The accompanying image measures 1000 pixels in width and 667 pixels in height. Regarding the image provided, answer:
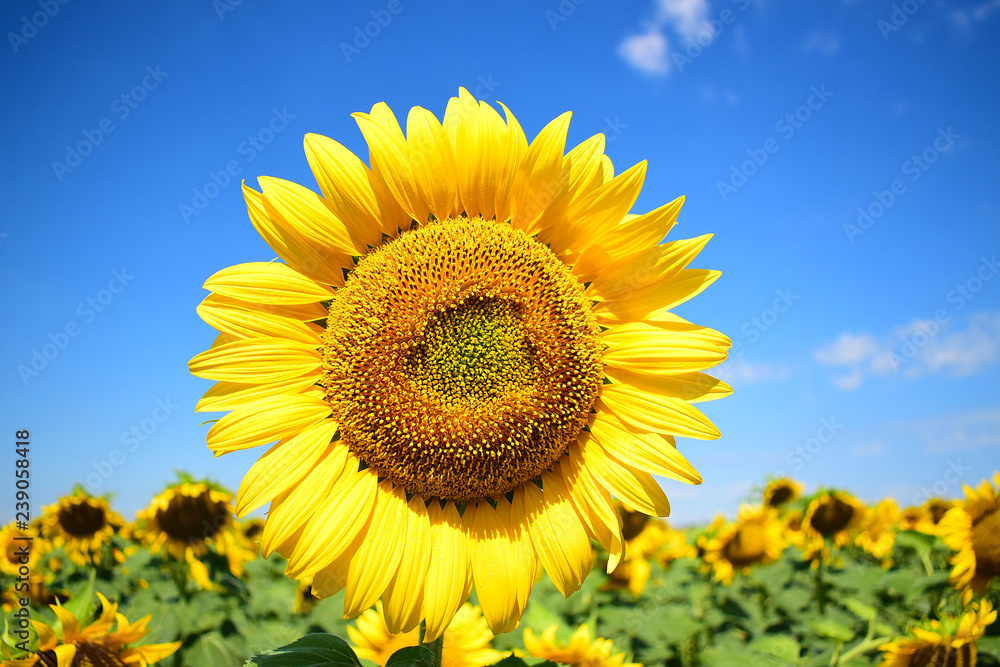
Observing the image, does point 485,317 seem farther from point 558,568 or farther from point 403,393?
point 558,568

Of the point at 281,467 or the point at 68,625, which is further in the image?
the point at 68,625

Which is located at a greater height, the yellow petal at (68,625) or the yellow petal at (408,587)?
the yellow petal at (408,587)

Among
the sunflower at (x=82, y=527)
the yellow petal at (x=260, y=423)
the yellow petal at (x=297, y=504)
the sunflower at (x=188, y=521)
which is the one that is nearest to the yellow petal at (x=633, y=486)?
the yellow petal at (x=297, y=504)

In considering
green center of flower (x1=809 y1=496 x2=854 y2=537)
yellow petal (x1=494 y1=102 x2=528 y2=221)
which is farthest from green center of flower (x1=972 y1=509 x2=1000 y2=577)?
yellow petal (x1=494 y1=102 x2=528 y2=221)

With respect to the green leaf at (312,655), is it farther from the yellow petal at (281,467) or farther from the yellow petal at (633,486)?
the yellow petal at (633,486)

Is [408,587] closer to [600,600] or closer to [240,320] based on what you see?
[240,320]

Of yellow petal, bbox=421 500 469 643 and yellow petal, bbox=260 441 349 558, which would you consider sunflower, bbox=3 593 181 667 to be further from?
yellow petal, bbox=421 500 469 643

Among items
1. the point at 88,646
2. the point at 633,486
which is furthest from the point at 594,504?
the point at 88,646
